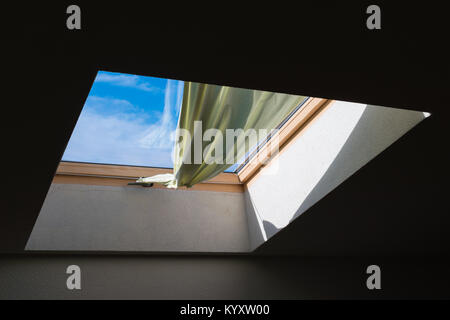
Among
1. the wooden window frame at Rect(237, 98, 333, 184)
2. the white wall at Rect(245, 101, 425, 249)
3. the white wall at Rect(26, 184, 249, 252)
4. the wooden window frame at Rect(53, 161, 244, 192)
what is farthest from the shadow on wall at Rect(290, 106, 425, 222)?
the wooden window frame at Rect(53, 161, 244, 192)

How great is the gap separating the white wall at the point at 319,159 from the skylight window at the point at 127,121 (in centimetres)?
65

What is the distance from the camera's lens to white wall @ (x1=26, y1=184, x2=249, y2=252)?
247 cm

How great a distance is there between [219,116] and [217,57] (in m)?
0.80

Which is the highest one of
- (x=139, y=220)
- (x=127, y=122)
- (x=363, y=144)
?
(x=127, y=122)

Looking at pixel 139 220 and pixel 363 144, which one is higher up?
pixel 363 144

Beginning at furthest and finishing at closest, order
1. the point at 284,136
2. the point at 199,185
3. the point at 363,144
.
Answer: the point at 199,185, the point at 284,136, the point at 363,144

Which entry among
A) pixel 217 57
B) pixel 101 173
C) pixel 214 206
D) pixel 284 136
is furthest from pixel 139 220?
pixel 217 57

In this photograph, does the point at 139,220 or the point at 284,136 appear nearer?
the point at 284,136

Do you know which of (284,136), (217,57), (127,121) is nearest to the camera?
(217,57)

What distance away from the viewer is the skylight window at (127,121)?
211 centimetres

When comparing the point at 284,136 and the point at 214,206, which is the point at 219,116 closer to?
the point at 284,136

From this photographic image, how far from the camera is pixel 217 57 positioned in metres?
1.11
